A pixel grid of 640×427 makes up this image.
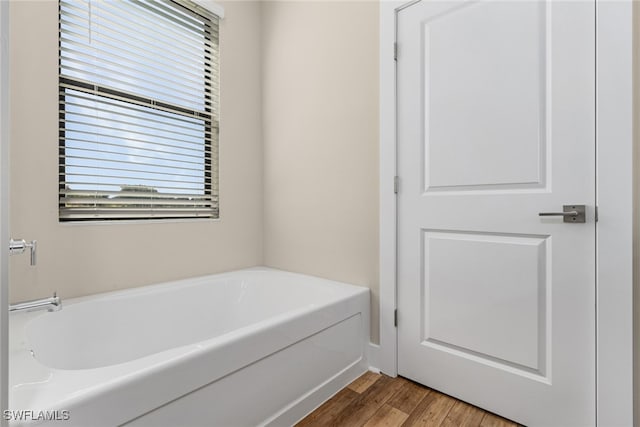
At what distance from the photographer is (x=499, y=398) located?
4.68ft

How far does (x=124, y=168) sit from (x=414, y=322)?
5.85ft

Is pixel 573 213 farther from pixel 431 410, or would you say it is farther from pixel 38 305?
pixel 38 305

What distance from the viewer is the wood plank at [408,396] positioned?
150 cm

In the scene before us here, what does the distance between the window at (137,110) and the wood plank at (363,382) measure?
1.37 m

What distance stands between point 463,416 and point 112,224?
6.43 feet

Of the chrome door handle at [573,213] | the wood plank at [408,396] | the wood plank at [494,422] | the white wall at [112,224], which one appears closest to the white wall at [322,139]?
the white wall at [112,224]

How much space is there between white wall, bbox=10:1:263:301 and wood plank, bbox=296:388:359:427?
3.71 ft

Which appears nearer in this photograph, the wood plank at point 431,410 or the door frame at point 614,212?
the door frame at point 614,212

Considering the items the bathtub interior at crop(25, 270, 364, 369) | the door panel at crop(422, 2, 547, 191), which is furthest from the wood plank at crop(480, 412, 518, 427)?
the door panel at crop(422, 2, 547, 191)

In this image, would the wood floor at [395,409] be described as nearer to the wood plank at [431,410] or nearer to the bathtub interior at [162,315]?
the wood plank at [431,410]

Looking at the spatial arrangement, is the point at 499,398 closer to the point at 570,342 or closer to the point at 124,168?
the point at 570,342

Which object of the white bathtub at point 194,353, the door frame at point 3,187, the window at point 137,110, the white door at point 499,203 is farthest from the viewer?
the window at point 137,110

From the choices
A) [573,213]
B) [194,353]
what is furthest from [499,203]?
[194,353]

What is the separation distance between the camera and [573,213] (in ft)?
4.02
